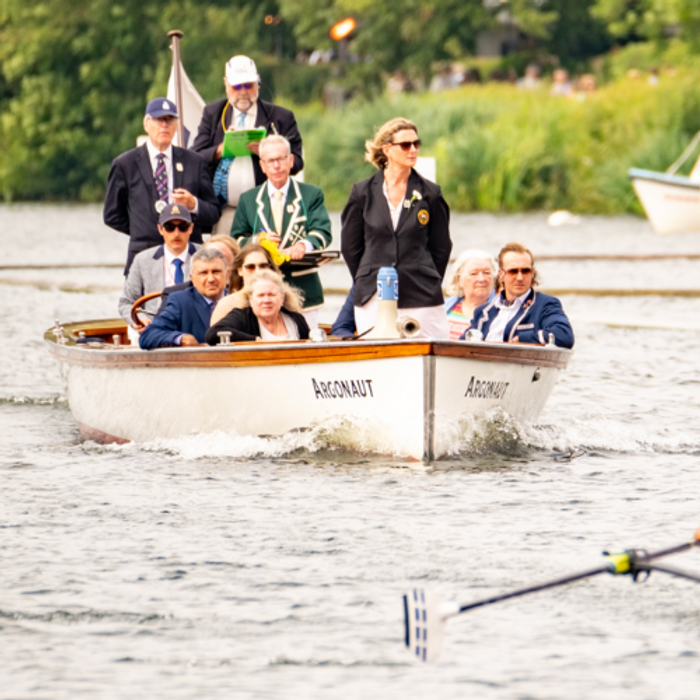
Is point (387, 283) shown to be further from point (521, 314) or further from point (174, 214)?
point (174, 214)

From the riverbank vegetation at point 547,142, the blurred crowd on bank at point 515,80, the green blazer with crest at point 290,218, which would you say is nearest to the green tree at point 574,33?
the blurred crowd on bank at point 515,80

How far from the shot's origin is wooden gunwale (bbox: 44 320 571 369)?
8156 millimetres

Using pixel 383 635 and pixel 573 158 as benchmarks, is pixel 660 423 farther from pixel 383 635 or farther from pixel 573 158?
pixel 573 158

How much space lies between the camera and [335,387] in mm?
8484

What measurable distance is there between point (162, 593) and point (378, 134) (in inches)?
116

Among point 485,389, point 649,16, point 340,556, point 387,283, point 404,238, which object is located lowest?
point 340,556

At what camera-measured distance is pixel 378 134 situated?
8250mm

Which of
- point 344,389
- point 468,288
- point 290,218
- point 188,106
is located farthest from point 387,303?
point 188,106

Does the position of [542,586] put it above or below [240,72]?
below

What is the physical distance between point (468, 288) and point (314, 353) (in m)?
1.38

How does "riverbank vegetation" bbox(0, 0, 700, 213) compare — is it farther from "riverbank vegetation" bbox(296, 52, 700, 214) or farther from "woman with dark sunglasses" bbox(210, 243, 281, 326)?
"woman with dark sunglasses" bbox(210, 243, 281, 326)

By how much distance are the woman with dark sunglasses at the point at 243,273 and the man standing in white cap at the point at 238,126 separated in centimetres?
124

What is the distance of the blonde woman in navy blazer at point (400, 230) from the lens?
826 cm

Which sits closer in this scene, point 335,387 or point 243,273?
point 335,387
